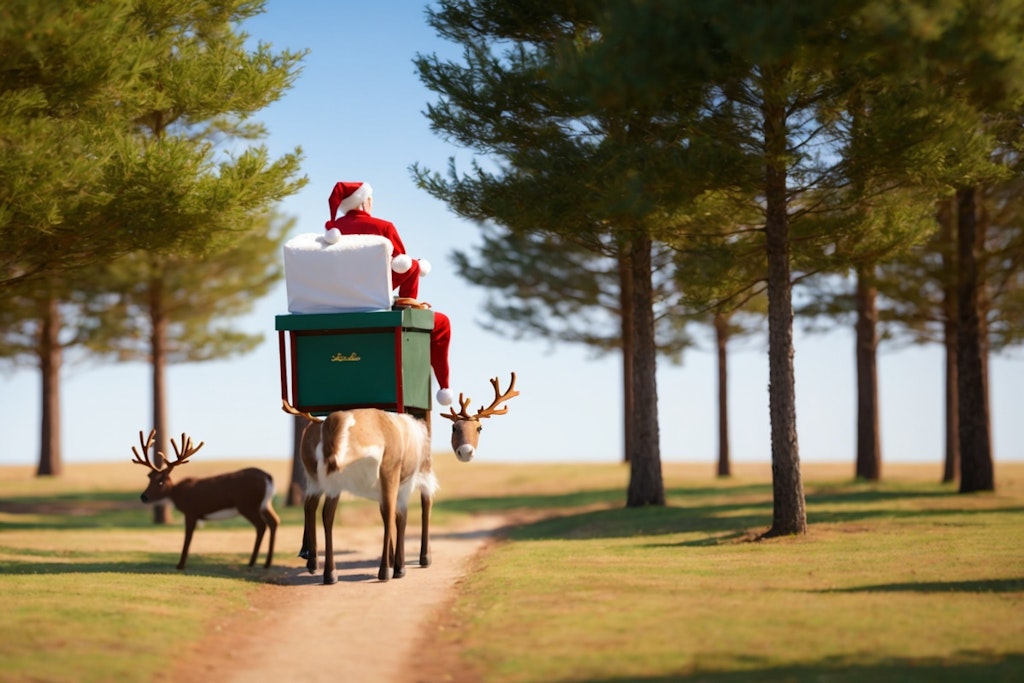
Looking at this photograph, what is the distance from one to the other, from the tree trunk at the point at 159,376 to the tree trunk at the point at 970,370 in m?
16.8

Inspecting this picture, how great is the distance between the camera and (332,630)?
32.8ft

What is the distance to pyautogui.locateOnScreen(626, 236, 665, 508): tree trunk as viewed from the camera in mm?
20844

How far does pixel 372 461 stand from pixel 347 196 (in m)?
Result: 3.59

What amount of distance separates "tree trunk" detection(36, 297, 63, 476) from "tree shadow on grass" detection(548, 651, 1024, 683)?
94.8ft


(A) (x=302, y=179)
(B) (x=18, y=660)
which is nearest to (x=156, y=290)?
(A) (x=302, y=179)

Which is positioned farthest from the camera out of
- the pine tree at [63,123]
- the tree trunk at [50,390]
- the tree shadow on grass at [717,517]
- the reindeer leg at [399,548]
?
the tree trunk at [50,390]

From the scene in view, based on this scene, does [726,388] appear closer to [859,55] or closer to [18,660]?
[859,55]

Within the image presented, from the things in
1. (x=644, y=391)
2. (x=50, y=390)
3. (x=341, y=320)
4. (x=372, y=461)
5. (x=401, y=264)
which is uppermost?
(x=401, y=264)

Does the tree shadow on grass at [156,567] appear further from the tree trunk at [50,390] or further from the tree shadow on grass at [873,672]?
the tree trunk at [50,390]

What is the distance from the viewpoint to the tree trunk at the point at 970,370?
22.9 meters

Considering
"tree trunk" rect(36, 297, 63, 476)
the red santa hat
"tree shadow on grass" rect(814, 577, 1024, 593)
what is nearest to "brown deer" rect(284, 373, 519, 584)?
the red santa hat

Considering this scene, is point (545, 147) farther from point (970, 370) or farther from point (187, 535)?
point (970, 370)

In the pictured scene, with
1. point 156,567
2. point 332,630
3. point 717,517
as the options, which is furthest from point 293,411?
point 717,517

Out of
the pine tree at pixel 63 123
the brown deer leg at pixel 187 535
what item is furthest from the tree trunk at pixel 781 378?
the pine tree at pixel 63 123
